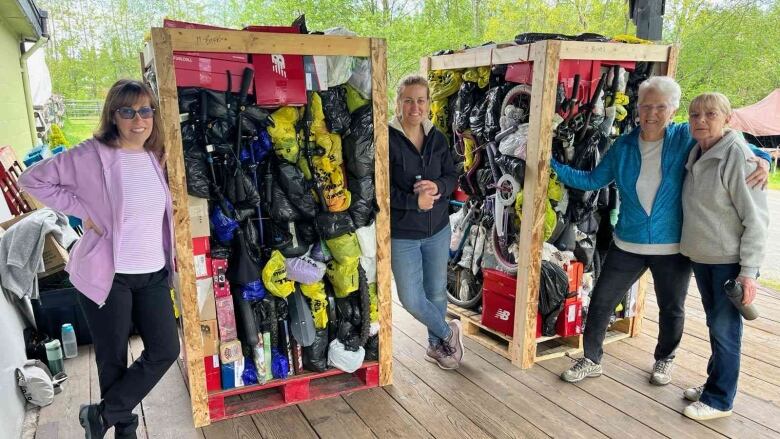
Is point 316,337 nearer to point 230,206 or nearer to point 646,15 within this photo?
point 230,206

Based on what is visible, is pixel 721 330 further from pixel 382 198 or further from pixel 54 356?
pixel 54 356

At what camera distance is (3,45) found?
5820mm

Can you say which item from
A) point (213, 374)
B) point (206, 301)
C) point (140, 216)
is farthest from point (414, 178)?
point (213, 374)

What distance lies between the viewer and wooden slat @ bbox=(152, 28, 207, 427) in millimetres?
2230

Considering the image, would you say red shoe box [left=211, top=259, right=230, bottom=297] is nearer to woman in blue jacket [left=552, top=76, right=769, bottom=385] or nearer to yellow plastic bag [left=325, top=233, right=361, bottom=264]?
yellow plastic bag [left=325, top=233, right=361, bottom=264]

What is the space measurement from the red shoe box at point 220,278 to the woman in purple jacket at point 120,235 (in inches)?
11.3

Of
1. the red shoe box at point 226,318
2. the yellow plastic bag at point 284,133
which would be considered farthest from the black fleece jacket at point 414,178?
the red shoe box at point 226,318

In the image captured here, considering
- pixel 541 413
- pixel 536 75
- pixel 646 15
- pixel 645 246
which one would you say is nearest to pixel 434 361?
pixel 541 413

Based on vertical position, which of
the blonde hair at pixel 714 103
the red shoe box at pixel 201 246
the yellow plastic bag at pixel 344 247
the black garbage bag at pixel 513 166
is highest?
the blonde hair at pixel 714 103

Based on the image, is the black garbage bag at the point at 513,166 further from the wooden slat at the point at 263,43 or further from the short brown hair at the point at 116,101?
the short brown hair at the point at 116,101

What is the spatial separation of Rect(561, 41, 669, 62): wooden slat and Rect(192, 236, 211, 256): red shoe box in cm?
214

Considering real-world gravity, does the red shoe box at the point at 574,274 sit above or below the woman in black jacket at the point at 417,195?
below

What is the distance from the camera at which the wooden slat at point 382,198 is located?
2641mm

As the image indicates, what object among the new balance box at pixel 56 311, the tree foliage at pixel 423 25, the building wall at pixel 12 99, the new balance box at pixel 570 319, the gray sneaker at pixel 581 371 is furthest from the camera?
the tree foliage at pixel 423 25
